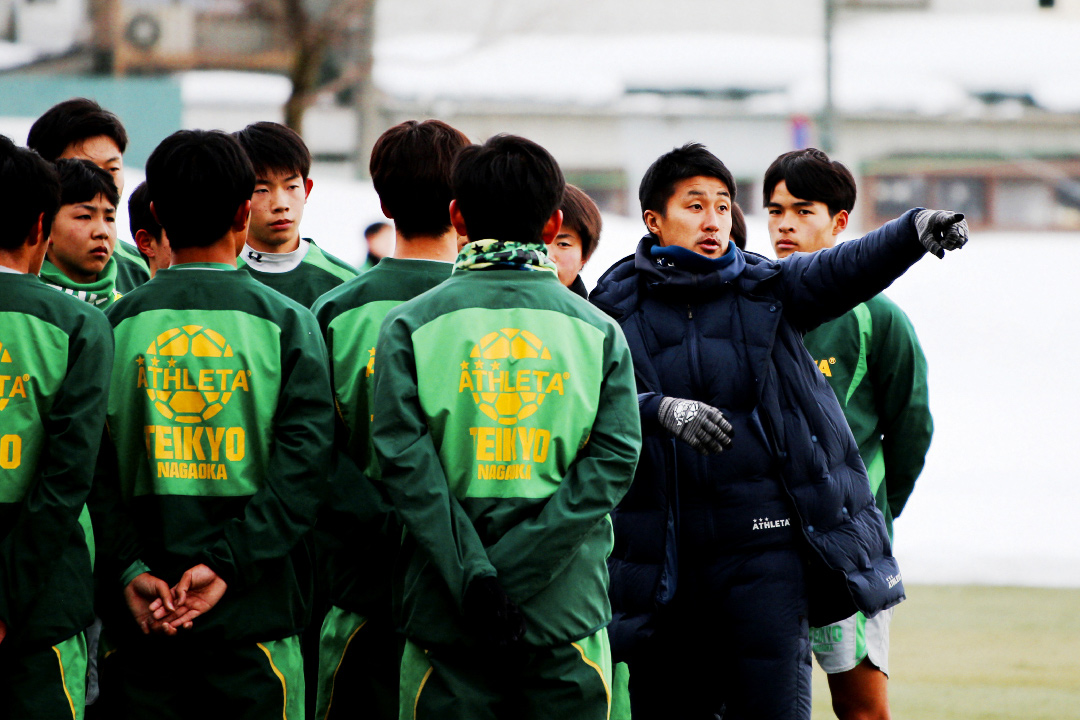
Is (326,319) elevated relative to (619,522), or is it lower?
elevated

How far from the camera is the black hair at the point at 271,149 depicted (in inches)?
146

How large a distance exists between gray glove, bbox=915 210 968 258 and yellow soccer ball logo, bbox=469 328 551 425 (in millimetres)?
885

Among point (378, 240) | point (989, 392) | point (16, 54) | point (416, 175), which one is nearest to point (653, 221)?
point (416, 175)

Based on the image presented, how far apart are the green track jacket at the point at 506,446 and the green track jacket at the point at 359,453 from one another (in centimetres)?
42

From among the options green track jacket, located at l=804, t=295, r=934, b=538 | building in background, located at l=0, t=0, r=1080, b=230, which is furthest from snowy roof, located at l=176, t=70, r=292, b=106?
green track jacket, located at l=804, t=295, r=934, b=538

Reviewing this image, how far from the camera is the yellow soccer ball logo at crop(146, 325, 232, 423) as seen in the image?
2.77m

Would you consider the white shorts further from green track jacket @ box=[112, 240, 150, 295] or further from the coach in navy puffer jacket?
green track jacket @ box=[112, 240, 150, 295]

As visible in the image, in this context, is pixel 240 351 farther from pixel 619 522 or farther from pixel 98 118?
pixel 98 118

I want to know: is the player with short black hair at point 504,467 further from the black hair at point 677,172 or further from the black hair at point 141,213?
the black hair at point 141,213

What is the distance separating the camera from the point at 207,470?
2781 millimetres

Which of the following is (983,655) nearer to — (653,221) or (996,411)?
(653,221)

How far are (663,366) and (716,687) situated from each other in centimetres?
84

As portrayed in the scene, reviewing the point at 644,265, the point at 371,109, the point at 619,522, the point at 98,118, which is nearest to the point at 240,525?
the point at 619,522

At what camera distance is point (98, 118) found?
4.12 meters
